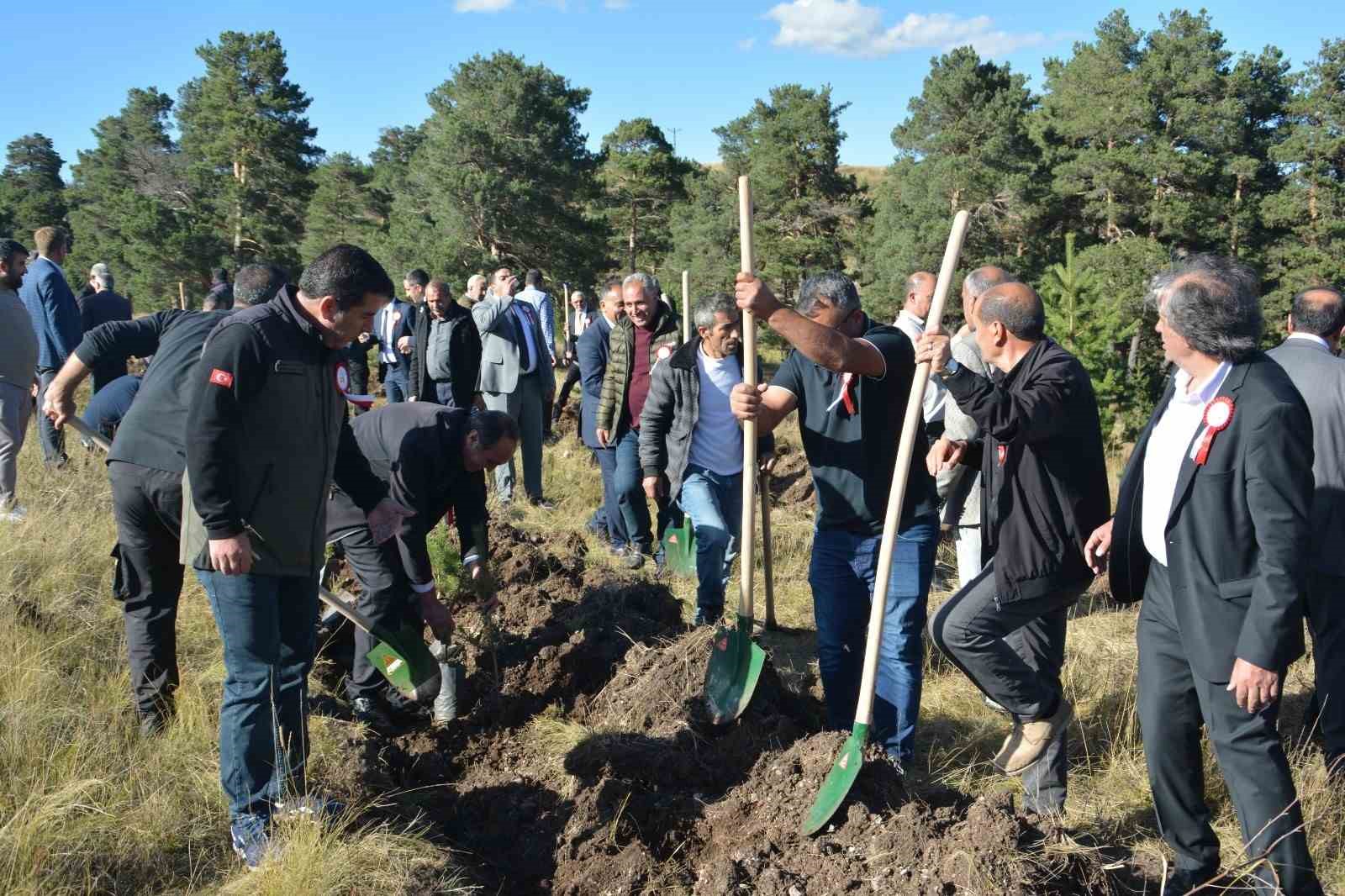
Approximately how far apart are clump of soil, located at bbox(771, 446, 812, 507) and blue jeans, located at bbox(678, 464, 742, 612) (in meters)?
3.58

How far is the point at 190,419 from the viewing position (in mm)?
3168

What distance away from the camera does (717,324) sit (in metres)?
5.83

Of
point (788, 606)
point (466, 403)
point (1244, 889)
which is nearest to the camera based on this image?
point (1244, 889)

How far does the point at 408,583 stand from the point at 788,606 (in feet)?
9.25

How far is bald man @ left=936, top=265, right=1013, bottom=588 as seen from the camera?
450 cm

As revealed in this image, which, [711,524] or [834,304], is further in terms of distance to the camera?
[711,524]

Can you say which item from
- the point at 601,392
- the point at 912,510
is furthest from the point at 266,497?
the point at 601,392

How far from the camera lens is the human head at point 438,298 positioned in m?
8.77

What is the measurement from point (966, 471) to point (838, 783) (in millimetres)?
2886

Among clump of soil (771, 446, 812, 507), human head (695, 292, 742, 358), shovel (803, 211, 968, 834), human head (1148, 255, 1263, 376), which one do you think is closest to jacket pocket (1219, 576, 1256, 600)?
human head (1148, 255, 1263, 376)

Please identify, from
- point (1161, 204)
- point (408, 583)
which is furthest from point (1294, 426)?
point (1161, 204)

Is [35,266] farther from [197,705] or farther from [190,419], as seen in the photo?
[190,419]

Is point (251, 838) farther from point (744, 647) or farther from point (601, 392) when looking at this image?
point (601, 392)

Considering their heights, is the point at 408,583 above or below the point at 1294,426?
below
